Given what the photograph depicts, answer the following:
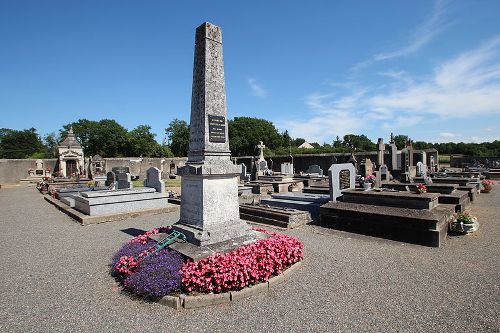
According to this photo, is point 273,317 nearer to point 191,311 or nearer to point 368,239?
point 191,311

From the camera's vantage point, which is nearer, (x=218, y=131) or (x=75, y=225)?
(x=218, y=131)

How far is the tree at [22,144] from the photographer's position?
252 feet

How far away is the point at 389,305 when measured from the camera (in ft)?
13.4

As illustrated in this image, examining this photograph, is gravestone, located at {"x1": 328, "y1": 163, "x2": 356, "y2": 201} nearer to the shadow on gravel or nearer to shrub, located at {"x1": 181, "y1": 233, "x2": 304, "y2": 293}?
shrub, located at {"x1": 181, "y1": 233, "x2": 304, "y2": 293}

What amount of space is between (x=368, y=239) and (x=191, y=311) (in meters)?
5.46

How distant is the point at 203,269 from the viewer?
4.47m

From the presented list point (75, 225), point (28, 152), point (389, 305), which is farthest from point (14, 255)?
point (28, 152)

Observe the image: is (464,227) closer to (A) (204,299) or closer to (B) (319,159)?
(A) (204,299)

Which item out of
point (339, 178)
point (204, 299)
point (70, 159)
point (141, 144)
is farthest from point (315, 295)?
point (141, 144)

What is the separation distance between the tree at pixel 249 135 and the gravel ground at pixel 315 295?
57027 millimetres

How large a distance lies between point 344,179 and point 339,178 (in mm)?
424

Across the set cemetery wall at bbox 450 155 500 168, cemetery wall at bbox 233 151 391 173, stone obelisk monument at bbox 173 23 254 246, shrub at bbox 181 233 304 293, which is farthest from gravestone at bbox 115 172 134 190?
cemetery wall at bbox 450 155 500 168

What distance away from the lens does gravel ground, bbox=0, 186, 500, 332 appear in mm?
3691

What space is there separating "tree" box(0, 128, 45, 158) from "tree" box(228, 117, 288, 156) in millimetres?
54347
